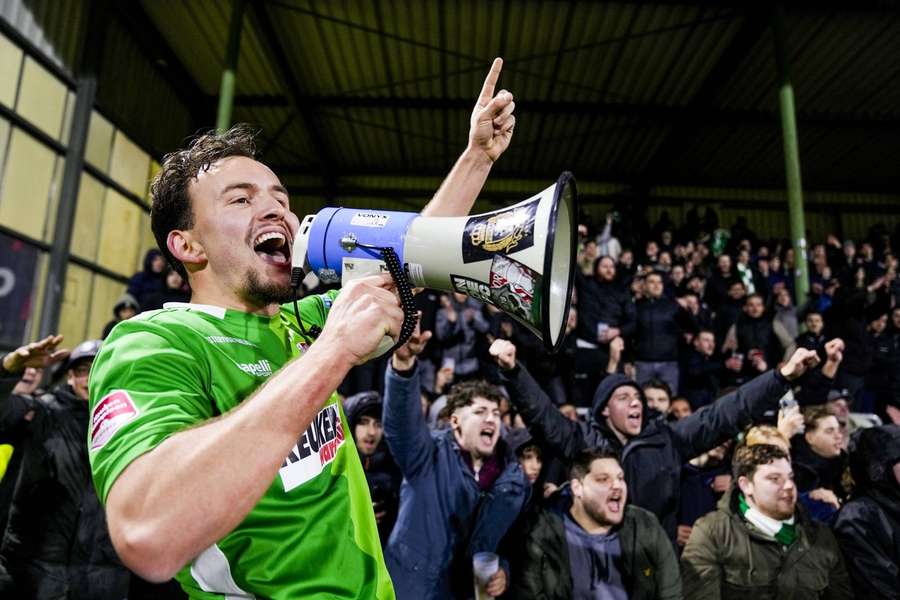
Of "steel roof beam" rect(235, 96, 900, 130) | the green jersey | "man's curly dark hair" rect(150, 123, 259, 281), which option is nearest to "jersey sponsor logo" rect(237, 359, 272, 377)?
the green jersey

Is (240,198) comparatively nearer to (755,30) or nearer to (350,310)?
(350,310)

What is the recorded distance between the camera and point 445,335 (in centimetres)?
686

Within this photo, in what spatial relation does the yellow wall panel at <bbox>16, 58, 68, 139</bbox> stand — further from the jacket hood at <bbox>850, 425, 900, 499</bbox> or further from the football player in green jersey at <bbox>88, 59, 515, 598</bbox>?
the jacket hood at <bbox>850, 425, 900, 499</bbox>

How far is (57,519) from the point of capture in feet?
11.7

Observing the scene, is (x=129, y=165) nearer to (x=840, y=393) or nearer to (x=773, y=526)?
(x=773, y=526)

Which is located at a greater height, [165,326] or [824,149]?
[824,149]

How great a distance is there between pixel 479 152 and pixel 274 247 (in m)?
0.68

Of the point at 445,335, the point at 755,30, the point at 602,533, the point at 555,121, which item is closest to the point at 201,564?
the point at 602,533

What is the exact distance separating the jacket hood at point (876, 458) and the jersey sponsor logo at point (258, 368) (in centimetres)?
403

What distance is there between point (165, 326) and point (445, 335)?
5.71 m

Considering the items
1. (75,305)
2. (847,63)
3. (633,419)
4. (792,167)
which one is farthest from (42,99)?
(847,63)

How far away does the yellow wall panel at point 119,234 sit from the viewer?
1000 cm

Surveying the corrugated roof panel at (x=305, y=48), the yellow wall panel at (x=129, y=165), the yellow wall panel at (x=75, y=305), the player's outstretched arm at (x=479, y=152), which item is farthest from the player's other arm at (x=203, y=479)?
the yellow wall panel at (x=129, y=165)

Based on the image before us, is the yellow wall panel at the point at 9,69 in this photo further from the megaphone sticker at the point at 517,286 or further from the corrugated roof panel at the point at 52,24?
the megaphone sticker at the point at 517,286
